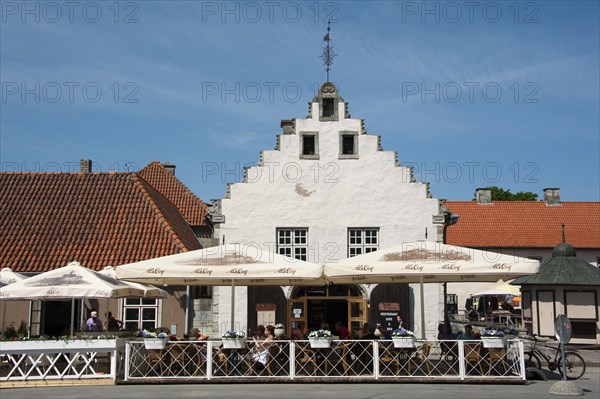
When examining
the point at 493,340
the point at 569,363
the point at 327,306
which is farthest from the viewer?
the point at 327,306

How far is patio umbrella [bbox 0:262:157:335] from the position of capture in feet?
49.7

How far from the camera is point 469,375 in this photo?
48.3ft

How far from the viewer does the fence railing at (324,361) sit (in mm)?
14547

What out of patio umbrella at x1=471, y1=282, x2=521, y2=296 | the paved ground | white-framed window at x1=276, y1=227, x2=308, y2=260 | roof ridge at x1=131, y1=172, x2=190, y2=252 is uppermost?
roof ridge at x1=131, y1=172, x2=190, y2=252

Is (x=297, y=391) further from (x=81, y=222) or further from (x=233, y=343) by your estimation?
(x=81, y=222)

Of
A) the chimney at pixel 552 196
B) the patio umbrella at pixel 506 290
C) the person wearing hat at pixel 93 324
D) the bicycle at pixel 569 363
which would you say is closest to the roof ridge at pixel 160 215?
the person wearing hat at pixel 93 324

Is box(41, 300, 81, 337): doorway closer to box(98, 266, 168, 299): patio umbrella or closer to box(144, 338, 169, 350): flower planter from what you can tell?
box(98, 266, 168, 299): patio umbrella

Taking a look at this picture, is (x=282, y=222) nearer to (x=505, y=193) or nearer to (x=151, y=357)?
(x=151, y=357)

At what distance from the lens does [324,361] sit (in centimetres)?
1465

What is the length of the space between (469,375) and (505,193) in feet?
177

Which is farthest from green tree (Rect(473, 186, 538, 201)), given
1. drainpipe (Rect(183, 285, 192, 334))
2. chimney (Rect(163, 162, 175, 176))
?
drainpipe (Rect(183, 285, 192, 334))

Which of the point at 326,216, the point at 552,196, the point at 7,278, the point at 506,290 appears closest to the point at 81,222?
the point at 7,278

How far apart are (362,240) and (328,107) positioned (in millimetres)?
4999

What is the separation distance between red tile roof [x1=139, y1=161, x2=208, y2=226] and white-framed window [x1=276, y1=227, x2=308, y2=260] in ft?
58.7
